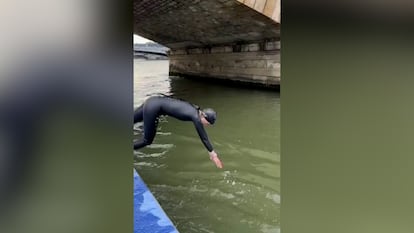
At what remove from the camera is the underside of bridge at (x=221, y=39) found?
3133 millimetres

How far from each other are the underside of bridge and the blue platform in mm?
1969

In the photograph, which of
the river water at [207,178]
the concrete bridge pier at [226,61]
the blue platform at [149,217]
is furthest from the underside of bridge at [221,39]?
the blue platform at [149,217]

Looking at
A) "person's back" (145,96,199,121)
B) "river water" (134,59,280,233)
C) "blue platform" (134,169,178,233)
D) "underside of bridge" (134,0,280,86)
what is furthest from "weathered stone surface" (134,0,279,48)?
"person's back" (145,96,199,121)

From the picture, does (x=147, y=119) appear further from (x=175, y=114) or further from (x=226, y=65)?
(x=226, y=65)

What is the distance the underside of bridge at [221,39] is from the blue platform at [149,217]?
1.97m

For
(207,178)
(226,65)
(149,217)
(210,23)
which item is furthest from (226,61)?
(149,217)

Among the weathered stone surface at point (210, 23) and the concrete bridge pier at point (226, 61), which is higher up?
the weathered stone surface at point (210, 23)

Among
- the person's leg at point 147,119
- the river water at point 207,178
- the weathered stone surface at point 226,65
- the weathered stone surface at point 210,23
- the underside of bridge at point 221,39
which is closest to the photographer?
the person's leg at point 147,119

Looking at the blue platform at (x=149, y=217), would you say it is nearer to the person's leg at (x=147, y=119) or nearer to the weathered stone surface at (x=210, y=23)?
the person's leg at (x=147, y=119)

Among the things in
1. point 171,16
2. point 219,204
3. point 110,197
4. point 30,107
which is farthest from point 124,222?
point 171,16

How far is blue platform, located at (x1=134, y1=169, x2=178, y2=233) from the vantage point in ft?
2.43

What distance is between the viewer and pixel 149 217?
81cm

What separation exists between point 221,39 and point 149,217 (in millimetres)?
4104

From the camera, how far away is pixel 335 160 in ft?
1.54
